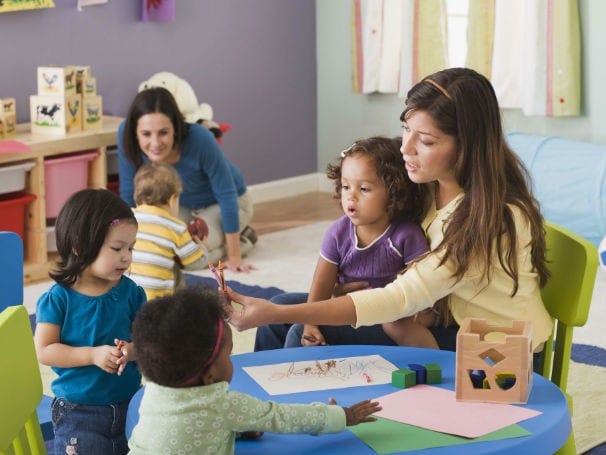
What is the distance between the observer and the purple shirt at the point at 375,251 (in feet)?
7.27

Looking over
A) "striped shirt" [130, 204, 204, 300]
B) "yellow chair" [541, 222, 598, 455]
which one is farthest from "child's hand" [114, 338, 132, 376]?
"striped shirt" [130, 204, 204, 300]

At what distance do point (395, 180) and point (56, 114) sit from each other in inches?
91.3

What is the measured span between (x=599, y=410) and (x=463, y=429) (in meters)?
1.33

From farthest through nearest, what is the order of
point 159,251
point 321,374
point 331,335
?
point 159,251, point 331,335, point 321,374

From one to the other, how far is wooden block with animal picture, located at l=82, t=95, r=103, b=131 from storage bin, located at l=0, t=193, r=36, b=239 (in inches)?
15.1

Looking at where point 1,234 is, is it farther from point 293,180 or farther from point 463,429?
point 293,180

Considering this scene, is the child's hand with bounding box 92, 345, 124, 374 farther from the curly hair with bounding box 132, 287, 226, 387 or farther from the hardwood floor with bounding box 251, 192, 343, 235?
the hardwood floor with bounding box 251, 192, 343, 235

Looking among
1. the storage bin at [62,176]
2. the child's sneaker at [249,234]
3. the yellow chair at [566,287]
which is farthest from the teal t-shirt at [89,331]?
the child's sneaker at [249,234]

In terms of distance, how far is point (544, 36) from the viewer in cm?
450

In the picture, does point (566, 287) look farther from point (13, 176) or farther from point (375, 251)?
point (13, 176)

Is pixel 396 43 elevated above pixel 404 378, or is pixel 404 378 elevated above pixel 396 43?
pixel 396 43

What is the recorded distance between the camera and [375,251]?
2.26 m

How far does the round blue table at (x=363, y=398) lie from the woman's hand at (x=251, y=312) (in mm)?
60

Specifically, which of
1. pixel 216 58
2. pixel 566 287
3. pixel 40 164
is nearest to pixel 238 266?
pixel 40 164
